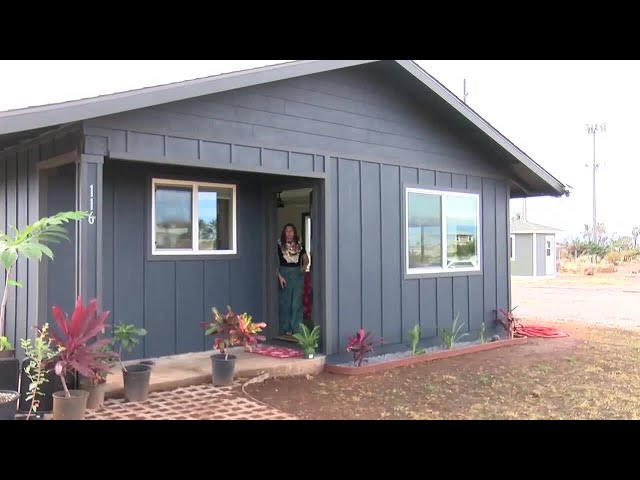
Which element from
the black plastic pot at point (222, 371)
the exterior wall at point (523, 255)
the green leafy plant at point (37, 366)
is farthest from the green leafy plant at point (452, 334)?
the exterior wall at point (523, 255)

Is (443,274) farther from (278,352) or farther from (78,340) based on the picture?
(78,340)

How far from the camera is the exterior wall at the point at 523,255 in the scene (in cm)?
2964

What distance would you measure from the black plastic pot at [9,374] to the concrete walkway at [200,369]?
0.78 m

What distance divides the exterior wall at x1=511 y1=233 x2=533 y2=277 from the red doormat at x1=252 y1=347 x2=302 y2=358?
24016 millimetres

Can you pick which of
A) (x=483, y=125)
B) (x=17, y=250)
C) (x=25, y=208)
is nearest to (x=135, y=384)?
(x=17, y=250)

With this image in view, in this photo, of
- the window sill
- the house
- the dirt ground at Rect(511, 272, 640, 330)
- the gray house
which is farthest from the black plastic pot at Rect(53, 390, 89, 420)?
the house

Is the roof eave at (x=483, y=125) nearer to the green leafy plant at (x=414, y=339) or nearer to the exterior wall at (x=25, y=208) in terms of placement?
the green leafy plant at (x=414, y=339)

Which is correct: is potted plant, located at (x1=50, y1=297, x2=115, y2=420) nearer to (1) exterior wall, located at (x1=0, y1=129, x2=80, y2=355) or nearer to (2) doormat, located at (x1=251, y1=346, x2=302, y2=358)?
(1) exterior wall, located at (x1=0, y1=129, x2=80, y2=355)

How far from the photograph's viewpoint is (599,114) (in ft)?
173

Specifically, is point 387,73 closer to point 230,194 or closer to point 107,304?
point 230,194

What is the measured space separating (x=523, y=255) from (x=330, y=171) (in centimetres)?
2468

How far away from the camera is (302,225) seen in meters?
9.83

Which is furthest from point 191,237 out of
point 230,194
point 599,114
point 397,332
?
point 599,114

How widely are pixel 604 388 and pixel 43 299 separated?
609 cm
